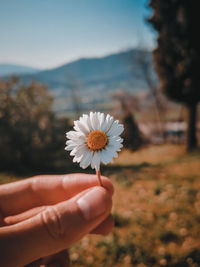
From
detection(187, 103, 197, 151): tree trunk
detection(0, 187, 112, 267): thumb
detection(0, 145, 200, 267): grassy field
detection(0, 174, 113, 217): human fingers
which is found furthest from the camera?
detection(187, 103, 197, 151): tree trunk

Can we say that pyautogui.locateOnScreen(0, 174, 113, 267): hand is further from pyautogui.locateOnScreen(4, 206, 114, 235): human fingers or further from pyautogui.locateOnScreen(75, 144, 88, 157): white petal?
pyautogui.locateOnScreen(75, 144, 88, 157): white petal

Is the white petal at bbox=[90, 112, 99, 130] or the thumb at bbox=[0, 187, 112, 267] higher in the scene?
the white petal at bbox=[90, 112, 99, 130]

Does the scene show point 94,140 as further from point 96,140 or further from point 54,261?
point 54,261

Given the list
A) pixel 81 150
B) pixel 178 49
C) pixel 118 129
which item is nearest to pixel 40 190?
pixel 81 150

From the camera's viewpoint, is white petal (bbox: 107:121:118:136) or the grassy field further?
the grassy field

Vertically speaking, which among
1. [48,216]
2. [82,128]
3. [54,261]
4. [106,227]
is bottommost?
[54,261]

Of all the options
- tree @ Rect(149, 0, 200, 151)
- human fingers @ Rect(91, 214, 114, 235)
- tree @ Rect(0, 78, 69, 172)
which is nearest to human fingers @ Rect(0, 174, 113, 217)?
human fingers @ Rect(91, 214, 114, 235)

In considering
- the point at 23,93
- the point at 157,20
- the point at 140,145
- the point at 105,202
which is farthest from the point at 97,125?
the point at 140,145

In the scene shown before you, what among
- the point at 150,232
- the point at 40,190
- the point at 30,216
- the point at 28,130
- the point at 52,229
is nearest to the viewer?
the point at 52,229
